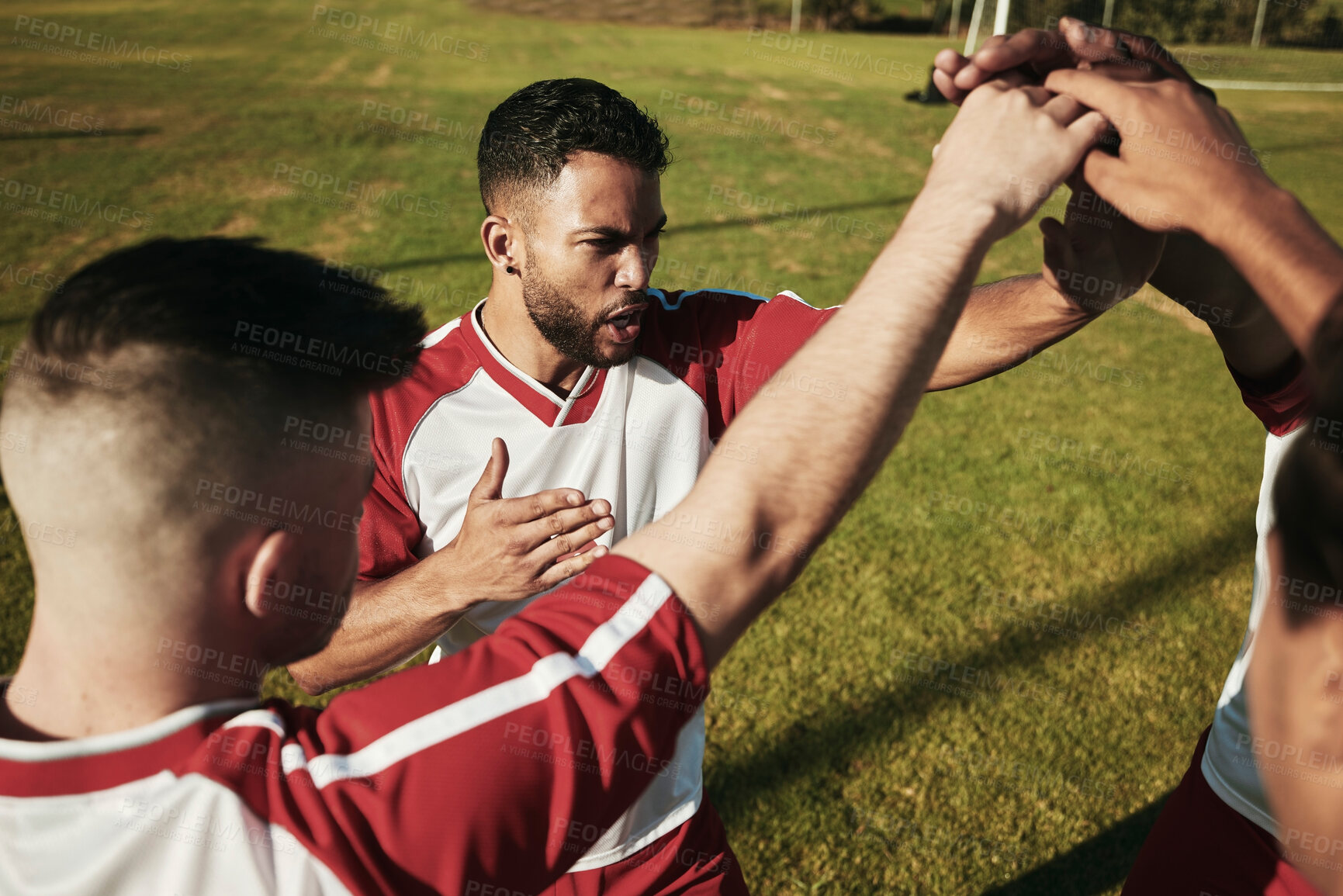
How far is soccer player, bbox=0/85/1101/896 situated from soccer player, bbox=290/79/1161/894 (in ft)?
3.38

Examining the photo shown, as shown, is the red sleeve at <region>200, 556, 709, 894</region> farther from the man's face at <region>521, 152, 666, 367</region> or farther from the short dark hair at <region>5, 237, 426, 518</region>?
the man's face at <region>521, 152, 666, 367</region>

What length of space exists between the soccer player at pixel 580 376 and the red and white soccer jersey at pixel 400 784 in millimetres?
1086

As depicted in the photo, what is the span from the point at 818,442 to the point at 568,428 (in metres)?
1.53

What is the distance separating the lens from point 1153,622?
191 inches

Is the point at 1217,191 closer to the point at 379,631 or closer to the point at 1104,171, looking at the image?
the point at 1104,171

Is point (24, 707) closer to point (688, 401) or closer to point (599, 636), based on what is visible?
point (599, 636)

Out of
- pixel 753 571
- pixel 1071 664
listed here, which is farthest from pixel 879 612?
pixel 753 571

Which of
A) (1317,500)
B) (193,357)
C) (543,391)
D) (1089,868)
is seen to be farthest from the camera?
(1089,868)

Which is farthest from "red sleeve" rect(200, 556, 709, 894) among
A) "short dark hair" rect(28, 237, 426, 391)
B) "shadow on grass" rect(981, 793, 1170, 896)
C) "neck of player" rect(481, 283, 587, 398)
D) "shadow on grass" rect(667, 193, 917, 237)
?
"shadow on grass" rect(667, 193, 917, 237)

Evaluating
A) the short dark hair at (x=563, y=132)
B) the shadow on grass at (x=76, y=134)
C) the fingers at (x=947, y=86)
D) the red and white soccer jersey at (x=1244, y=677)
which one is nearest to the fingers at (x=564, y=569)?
the fingers at (x=947, y=86)

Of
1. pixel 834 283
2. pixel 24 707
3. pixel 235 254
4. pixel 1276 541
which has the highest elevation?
pixel 235 254

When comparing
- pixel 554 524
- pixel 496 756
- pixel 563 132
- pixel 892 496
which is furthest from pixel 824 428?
pixel 892 496

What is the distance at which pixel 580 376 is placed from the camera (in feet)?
8.15

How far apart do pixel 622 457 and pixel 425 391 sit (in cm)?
57
